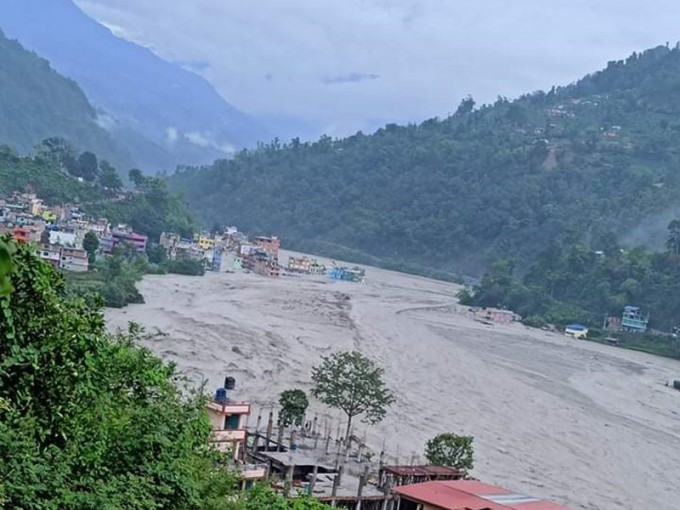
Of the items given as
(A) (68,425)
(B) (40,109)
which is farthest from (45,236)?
(B) (40,109)

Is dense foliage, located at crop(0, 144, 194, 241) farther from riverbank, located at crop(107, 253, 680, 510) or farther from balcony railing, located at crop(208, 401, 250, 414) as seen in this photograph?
balcony railing, located at crop(208, 401, 250, 414)

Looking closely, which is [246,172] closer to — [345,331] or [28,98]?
[28,98]

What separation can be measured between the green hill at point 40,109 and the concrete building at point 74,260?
39.5 m

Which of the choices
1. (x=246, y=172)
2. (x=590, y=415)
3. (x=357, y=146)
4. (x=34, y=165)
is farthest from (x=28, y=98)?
(x=590, y=415)

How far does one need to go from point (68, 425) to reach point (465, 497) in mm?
5588

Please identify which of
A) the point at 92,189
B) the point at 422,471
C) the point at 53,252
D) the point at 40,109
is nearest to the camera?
the point at 422,471

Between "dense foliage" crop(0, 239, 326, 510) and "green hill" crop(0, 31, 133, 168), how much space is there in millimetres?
62806

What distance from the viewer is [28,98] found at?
69.9m

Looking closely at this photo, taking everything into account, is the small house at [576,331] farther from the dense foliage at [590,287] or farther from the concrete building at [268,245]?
the concrete building at [268,245]

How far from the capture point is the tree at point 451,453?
432 inches

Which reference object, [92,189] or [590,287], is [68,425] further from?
[590,287]

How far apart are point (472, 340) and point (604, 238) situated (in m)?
19.5

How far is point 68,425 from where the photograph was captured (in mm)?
3148

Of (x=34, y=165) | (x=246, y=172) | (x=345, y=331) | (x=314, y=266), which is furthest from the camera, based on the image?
(x=246, y=172)
